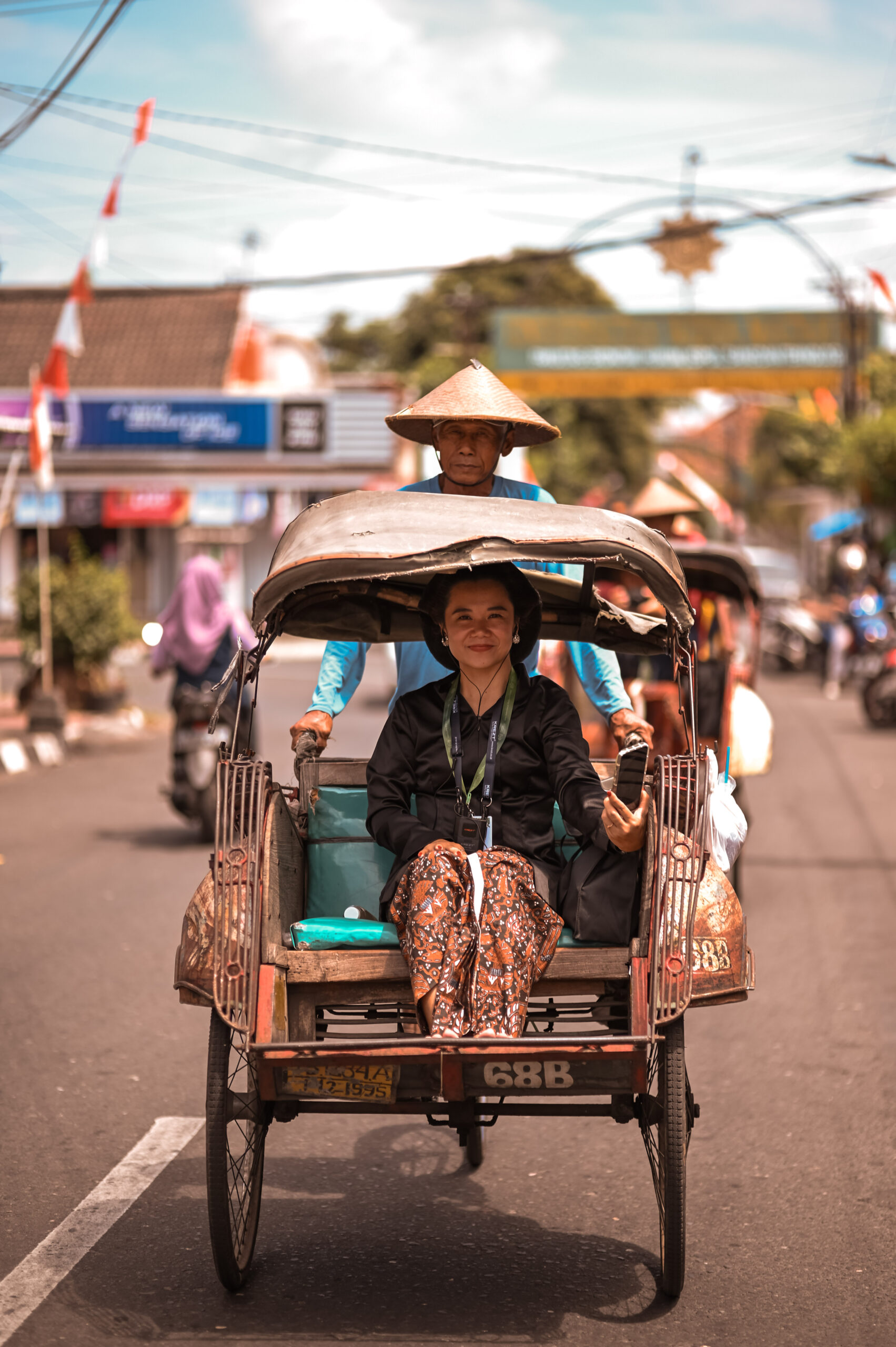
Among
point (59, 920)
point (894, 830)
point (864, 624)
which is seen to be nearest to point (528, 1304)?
point (59, 920)

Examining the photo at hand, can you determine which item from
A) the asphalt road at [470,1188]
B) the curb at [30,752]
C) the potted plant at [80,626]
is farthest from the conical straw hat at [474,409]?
the potted plant at [80,626]

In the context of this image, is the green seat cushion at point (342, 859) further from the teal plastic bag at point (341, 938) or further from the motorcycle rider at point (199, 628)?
the motorcycle rider at point (199, 628)

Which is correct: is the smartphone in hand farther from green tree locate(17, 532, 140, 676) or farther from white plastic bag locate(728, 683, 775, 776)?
green tree locate(17, 532, 140, 676)

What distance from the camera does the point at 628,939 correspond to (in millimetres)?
3807

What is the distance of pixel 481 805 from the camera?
3955 mm

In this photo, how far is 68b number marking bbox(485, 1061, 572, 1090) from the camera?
3.43 m

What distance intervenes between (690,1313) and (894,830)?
27.1 feet

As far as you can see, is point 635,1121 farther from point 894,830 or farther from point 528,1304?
point 894,830

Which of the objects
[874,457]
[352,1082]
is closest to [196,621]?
[352,1082]

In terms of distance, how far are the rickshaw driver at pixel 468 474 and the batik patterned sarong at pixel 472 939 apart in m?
0.91

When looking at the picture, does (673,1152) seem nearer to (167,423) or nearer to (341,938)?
(341,938)

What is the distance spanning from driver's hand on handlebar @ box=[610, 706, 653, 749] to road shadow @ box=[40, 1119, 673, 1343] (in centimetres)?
134

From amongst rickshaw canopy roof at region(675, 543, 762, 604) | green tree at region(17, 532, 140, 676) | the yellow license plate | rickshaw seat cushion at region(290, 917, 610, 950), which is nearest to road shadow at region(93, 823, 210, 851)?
rickshaw canopy roof at region(675, 543, 762, 604)

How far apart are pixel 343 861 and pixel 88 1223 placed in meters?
1.15
